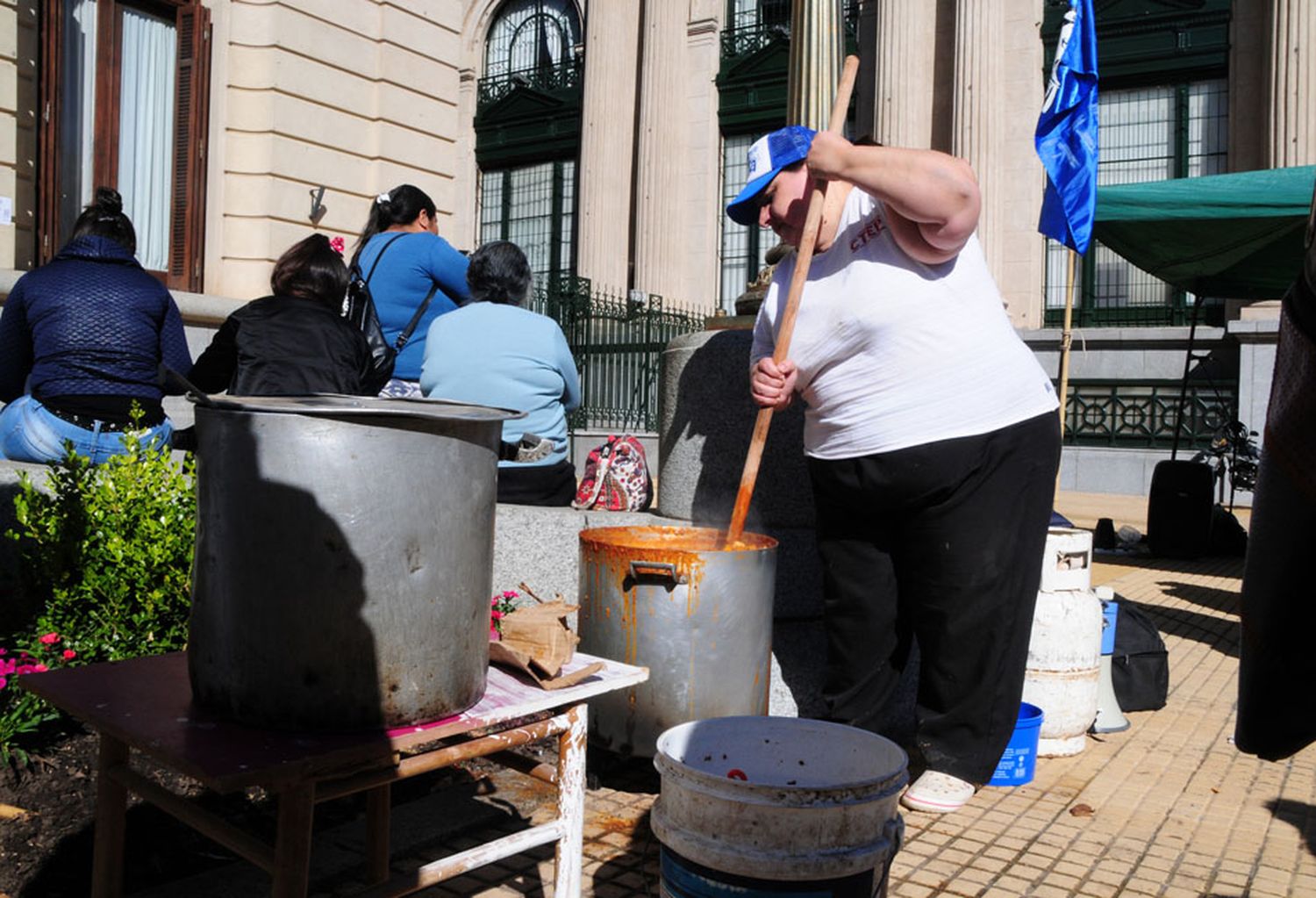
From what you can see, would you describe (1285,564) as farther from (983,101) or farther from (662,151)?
(662,151)

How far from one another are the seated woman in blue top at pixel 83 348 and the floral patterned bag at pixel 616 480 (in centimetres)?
208

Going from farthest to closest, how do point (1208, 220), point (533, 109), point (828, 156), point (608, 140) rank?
point (533, 109)
point (608, 140)
point (1208, 220)
point (828, 156)

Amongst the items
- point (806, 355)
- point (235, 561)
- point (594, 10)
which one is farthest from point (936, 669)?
point (594, 10)

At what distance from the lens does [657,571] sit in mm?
3586

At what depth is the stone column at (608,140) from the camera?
24.2 m

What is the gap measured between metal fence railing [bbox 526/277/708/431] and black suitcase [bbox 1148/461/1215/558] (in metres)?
9.62

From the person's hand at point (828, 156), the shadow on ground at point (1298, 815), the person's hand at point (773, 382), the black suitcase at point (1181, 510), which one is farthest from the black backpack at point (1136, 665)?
the black suitcase at point (1181, 510)

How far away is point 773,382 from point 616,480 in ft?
6.23

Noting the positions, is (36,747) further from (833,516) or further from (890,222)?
(890,222)

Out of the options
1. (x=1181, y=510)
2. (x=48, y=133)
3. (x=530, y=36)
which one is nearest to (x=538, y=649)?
(x=48, y=133)

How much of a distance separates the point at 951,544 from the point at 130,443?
10.7ft

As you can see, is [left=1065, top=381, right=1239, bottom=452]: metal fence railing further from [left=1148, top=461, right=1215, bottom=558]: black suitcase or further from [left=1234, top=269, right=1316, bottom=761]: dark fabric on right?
[left=1234, top=269, right=1316, bottom=761]: dark fabric on right

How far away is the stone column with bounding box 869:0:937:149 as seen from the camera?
20.0 meters

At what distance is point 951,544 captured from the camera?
139 inches
